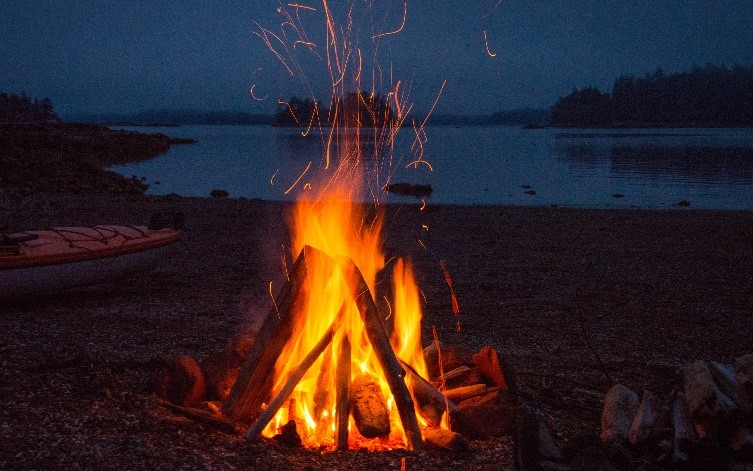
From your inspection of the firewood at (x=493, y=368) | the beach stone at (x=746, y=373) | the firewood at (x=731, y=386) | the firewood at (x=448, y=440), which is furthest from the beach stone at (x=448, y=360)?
the beach stone at (x=746, y=373)

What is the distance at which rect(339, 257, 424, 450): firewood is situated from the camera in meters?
5.11

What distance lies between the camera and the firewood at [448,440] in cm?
496

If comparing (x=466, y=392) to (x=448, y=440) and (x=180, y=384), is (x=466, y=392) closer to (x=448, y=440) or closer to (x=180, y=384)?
(x=448, y=440)

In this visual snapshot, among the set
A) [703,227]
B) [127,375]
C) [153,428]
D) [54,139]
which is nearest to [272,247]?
[127,375]

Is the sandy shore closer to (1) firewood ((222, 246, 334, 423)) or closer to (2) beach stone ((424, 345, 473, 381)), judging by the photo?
(1) firewood ((222, 246, 334, 423))

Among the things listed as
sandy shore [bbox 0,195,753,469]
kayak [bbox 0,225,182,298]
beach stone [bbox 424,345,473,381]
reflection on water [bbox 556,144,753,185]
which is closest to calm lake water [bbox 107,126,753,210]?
reflection on water [bbox 556,144,753,185]

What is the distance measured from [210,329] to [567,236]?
1175 centimetres

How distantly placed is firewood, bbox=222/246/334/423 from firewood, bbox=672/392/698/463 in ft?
9.02

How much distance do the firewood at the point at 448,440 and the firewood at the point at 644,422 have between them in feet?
3.74

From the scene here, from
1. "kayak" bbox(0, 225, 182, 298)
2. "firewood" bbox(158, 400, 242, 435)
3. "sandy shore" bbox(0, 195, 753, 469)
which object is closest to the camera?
"sandy shore" bbox(0, 195, 753, 469)

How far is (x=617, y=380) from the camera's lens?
6.54 metres

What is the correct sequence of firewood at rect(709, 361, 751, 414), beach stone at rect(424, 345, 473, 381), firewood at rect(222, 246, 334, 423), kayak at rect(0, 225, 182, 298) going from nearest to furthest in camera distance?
firewood at rect(709, 361, 751, 414) < firewood at rect(222, 246, 334, 423) < beach stone at rect(424, 345, 473, 381) < kayak at rect(0, 225, 182, 298)

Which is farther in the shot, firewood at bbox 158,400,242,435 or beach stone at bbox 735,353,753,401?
firewood at bbox 158,400,242,435

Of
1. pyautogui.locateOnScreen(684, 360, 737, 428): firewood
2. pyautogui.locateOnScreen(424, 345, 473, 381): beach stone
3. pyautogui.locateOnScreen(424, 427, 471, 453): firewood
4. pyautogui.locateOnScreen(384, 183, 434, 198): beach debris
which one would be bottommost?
pyautogui.locateOnScreen(384, 183, 434, 198): beach debris
